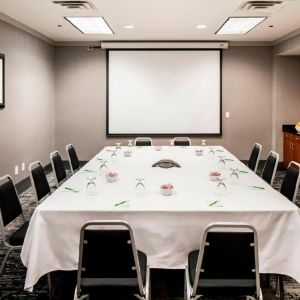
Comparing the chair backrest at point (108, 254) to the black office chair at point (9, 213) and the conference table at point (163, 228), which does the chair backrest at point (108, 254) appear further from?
the black office chair at point (9, 213)

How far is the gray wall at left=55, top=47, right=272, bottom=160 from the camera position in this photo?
348 inches

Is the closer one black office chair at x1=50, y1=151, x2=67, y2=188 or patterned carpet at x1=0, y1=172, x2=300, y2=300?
patterned carpet at x1=0, y1=172, x2=300, y2=300

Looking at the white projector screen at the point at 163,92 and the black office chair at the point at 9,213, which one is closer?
the black office chair at the point at 9,213

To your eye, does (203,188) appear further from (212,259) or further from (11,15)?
(11,15)

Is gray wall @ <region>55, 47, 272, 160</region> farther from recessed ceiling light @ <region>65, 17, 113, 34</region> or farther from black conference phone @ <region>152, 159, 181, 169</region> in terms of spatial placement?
black conference phone @ <region>152, 159, 181, 169</region>

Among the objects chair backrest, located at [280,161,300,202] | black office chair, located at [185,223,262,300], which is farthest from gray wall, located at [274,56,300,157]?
black office chair, located at [185,223,262,300]

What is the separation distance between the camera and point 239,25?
666cm

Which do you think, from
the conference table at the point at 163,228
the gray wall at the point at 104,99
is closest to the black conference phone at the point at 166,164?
the conference table at the point at 163,228

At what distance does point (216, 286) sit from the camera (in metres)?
2.17

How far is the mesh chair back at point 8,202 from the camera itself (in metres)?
2.98

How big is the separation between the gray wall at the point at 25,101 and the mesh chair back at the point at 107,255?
4208 millimetres

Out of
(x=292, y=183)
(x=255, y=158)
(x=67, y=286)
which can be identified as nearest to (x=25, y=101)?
(x=255, y=158)

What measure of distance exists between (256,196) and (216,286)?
111 centimetres

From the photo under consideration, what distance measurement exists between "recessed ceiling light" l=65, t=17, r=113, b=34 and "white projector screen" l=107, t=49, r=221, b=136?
1444 mm
